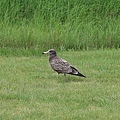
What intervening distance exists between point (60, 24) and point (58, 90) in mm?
5238

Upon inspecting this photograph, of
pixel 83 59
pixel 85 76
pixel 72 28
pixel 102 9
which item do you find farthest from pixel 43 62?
pixel 102 9

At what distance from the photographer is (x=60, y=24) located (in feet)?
42.9

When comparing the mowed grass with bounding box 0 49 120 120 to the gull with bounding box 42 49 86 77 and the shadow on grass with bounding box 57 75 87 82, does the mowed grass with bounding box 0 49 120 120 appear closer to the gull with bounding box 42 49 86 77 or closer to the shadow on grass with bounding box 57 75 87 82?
the shadow on grass with bounding box 57 75 87 82

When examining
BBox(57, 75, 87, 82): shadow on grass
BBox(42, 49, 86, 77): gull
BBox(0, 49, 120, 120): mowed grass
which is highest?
BBox(42, 49, 86, 77): gull

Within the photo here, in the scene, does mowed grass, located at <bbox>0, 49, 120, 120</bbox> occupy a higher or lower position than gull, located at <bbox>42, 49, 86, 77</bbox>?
lower

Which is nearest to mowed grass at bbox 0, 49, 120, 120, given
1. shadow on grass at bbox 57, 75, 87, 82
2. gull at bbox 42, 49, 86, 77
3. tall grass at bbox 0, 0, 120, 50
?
shadow on grass at bbox 57, 75, 87, 82

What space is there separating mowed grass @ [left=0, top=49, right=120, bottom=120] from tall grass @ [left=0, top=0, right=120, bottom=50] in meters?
1.33

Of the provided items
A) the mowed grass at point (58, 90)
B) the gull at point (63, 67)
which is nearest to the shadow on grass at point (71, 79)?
the mowed grass at point (58, 90)

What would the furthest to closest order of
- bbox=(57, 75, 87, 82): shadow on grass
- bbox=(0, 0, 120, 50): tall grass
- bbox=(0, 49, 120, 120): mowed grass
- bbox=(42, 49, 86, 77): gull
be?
bbox=(0, 0, 120, 50): tall grass
bbox=(57, 75, 87, 82): shadow on grass
bbox=(42, 49, 86, 77): gull
bbox=(0, 49, 120, 120): mowed grass

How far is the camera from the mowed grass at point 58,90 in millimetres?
6738

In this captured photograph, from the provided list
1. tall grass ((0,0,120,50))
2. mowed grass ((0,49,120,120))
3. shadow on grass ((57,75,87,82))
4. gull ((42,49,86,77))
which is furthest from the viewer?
A: tall grass ((0,0,120,50))

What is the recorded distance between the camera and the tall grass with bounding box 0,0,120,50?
40.4ft

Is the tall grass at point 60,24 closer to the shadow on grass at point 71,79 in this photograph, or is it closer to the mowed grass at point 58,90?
the mowed grass at point 58,90

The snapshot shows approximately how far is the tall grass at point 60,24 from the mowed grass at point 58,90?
133cm
